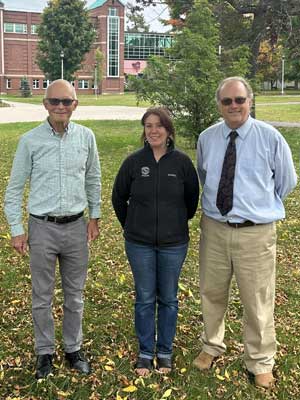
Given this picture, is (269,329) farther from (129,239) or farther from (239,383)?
(129,239)

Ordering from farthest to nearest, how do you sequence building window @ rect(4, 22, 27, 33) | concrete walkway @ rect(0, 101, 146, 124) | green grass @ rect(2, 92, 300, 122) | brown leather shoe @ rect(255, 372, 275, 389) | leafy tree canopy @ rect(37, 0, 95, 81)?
building window @ rect(4, 22, 27, 33) → leafy tree canopy @ rect(37, 0, 95, 81) → green grass @ rect(2, 92, 300, 122) → concrete walkway @ rect(0, 101, 146, 124) → brown leather shoe @ rect(255, 372, 275, 389)

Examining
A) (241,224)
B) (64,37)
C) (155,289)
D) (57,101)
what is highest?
(64,37)

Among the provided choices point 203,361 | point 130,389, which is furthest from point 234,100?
point 130,389

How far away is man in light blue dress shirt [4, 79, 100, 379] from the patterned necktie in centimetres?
88

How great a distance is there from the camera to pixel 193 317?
479 centimetres

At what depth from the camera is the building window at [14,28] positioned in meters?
79.2

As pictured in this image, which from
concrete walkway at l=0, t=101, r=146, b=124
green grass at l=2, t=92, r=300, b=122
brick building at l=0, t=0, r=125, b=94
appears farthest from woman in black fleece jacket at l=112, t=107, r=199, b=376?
brick building at l=0, t=0, r=125, b=94

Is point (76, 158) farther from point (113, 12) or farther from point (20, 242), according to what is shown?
point (113, 12)

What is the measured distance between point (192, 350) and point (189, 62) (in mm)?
10275

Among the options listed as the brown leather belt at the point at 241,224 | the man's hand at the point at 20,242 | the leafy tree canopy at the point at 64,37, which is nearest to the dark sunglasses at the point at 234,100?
the brown leather belt at the point at 241,224

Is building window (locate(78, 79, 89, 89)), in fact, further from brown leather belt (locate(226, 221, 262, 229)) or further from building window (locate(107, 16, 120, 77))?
brown leather belt (locate(226, 221, 262, 229))

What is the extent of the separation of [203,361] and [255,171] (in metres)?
1.52

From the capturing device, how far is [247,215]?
3.46m

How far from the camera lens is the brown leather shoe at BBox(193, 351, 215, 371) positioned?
12.9 feet
